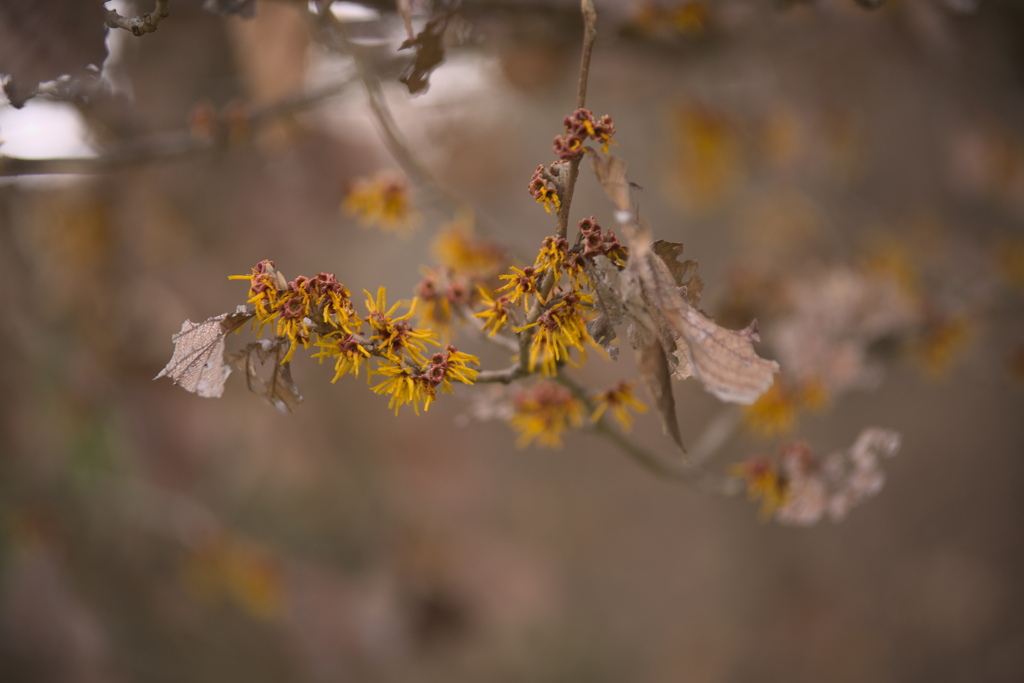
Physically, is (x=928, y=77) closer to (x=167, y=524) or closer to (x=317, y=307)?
(x=317, y=307)

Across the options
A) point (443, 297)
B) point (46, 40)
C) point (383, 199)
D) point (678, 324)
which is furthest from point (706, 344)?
point (46, 40)

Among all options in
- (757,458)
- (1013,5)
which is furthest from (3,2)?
(1013,5)

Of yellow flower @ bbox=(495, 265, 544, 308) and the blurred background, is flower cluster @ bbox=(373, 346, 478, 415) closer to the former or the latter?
yellow flower @ bbox=(495, 265, 544, 308)

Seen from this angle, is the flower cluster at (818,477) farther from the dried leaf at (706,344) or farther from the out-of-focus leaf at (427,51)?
the out-of-focus leaf at (427,51)

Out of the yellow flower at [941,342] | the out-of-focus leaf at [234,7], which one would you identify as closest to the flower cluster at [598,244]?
the out-of-focus leaf at [234,7]

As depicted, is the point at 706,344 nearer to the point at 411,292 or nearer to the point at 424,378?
the point at 424,378
